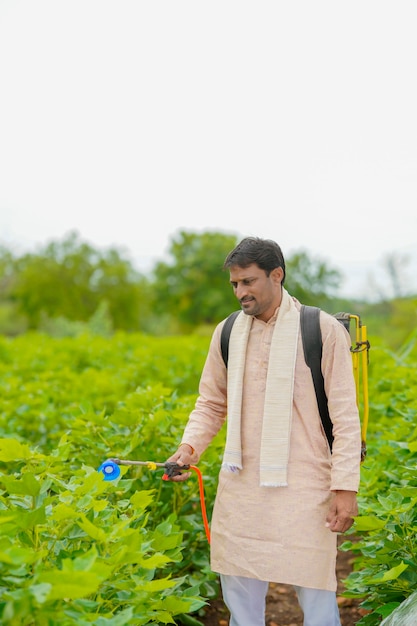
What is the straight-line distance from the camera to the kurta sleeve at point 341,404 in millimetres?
2574

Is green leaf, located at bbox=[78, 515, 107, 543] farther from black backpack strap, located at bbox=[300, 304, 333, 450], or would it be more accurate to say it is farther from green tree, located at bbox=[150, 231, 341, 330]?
green tree, located at bbox=[150, 231, 341, 330]

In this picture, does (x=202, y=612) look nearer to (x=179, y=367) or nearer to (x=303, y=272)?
(x=179, y=367)

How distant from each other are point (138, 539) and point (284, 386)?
0.93 m

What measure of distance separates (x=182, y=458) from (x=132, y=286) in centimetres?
5599

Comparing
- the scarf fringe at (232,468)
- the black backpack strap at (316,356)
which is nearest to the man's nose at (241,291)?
the black backpack strap at (316,356)

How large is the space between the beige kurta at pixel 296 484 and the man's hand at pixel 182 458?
0.49ft

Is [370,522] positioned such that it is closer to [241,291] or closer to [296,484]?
[296,484]

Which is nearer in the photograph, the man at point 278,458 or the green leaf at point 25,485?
the green leaf at point 25,485

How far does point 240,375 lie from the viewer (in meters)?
2.79

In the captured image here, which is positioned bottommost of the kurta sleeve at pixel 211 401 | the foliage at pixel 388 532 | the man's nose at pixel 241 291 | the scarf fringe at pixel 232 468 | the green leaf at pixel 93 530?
the foliage at pixel 388 532

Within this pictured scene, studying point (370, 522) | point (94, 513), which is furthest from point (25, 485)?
point (370, 522)

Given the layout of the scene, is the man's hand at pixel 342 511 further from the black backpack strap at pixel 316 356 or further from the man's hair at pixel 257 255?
the man's hair at pixel 257 255

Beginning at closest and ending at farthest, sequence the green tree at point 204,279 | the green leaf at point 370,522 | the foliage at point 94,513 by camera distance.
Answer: the foliage at point 94,513, the green leaf at point 370,522, the green tree at point 204,279

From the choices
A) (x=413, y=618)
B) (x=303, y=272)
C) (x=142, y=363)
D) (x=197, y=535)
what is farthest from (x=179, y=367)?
(x=303, y=272)
